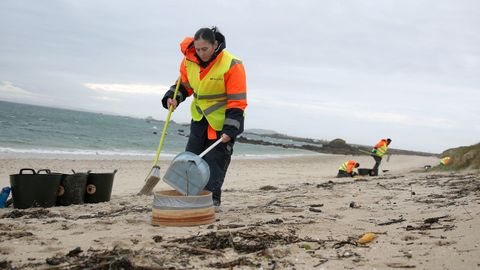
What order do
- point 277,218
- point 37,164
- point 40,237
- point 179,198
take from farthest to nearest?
point 37,164 → point 277,218 → point 179,198 → point 40,237

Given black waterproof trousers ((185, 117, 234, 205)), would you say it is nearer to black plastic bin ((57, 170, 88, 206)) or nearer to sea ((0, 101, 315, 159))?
black plastic bin ((57, 170, 88, 206))

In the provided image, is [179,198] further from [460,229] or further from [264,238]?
[460,229]

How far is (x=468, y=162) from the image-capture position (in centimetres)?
1240

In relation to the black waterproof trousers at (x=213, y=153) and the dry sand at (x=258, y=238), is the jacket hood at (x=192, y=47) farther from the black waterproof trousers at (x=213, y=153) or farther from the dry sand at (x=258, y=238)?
the dry sand at (x=258, y=238)

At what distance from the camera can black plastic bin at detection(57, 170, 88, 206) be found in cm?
611

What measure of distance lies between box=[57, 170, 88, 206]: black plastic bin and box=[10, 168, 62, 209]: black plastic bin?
0.23m

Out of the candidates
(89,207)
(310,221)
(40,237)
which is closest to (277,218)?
(310,221)

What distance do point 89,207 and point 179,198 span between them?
2.16m

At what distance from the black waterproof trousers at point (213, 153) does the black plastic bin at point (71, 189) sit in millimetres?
1937

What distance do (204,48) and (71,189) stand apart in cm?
299

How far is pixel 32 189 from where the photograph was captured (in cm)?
570

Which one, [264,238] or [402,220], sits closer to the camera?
[264,238]

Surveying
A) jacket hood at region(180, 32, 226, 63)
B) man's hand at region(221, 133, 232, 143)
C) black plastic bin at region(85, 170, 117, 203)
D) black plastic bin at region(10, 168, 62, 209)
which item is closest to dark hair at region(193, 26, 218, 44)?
jacket hood at region(180, 32, 226, 63)

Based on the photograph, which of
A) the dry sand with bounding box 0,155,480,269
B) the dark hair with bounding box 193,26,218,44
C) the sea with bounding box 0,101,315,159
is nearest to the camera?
the dry sand with bounding box 0,155,480,269
